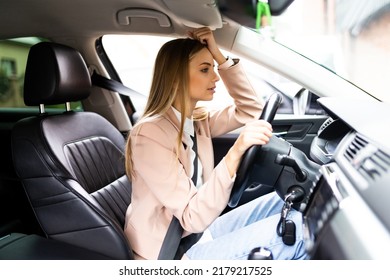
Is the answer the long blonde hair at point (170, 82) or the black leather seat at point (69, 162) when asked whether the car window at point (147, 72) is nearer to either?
the long blonde hair at point (170, 82)

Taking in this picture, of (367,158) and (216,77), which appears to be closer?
(367,158)

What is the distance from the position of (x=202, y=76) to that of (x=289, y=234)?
0.48 meters

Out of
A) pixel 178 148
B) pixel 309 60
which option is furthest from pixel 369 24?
pixel 178 148

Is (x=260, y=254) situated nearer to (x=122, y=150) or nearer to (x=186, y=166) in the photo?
(x=186, y=166)

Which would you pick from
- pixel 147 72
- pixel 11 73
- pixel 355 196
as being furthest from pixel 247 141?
pixel 11 73

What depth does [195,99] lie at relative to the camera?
1222 millimetres

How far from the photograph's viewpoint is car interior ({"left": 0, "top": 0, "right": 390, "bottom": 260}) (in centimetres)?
82

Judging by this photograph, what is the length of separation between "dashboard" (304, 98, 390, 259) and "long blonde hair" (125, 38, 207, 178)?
15.4 inches

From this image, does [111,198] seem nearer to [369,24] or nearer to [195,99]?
[195,99]

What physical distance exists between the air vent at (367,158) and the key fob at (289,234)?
11.3 inches

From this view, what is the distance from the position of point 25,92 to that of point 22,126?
0.16 metres

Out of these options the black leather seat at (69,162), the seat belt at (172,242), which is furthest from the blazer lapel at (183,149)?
the black leather seat at (69,162)

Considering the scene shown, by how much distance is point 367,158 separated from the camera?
0.81m
